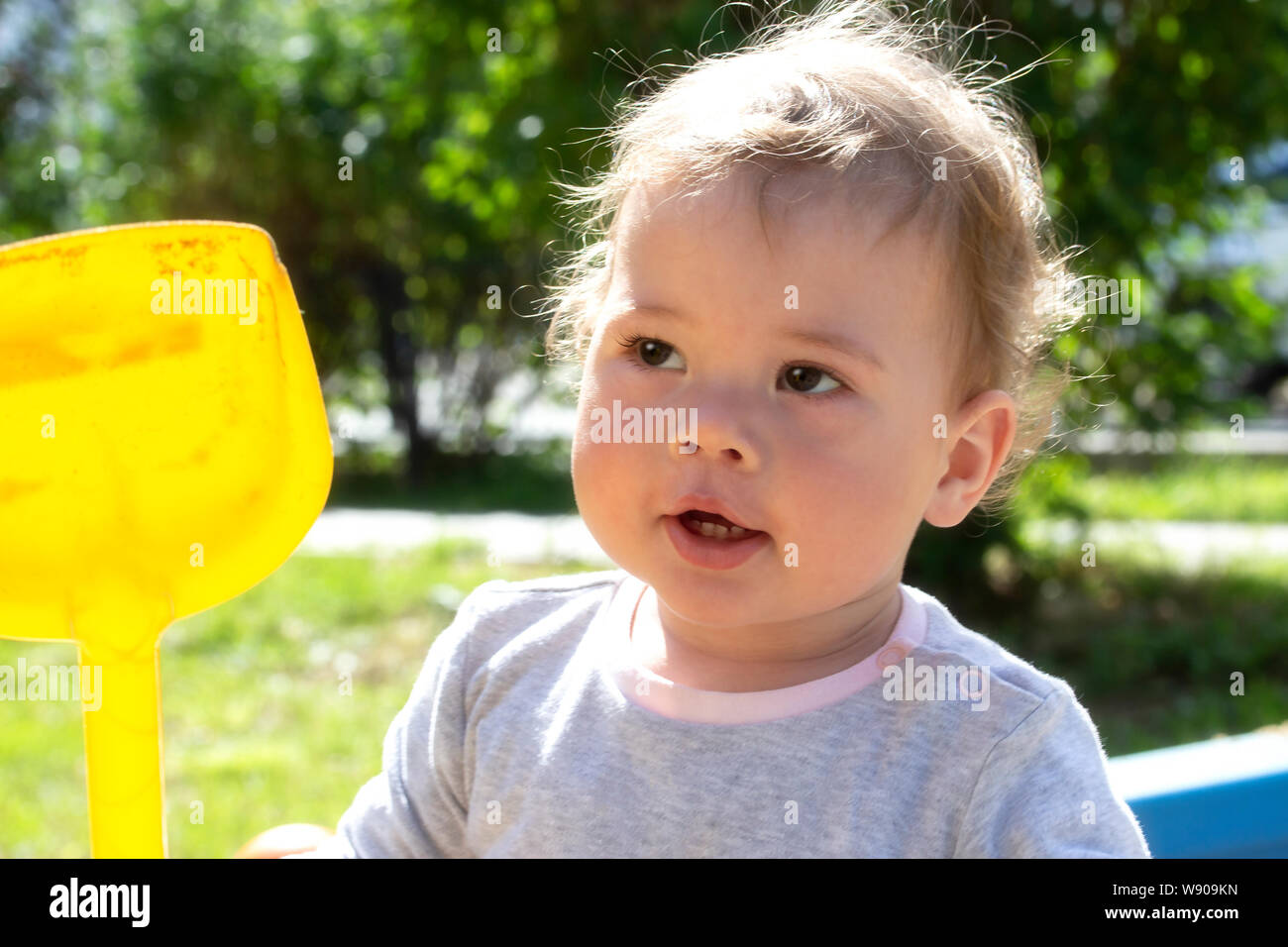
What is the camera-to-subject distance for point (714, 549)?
1.14 metres

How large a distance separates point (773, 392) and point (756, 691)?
298mm

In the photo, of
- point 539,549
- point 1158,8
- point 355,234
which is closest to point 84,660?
point 1158,8

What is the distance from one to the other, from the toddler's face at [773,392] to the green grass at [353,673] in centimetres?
192

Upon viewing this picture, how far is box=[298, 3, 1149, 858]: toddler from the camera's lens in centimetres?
112

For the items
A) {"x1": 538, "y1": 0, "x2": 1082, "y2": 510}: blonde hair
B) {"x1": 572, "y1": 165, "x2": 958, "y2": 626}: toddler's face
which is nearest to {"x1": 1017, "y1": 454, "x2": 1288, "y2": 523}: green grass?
{"x1": 538, "y1": 0, "x2": 1082, "y2": 510}: blonde hair

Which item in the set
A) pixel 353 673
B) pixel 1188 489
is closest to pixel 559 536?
pixel 353 673

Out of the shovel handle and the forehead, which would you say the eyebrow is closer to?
the forehead

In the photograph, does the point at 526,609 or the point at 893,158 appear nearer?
the point at 893,158

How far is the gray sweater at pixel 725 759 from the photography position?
113cm

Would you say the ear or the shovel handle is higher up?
the ear

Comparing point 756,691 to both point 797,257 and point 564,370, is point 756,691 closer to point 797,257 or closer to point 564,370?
point 797,257

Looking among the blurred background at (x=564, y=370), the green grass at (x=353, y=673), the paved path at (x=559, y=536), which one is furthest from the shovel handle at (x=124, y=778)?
the paved path at (x=559, y=536)

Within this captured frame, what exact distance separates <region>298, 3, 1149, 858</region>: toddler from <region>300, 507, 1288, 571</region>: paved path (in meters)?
3.43
